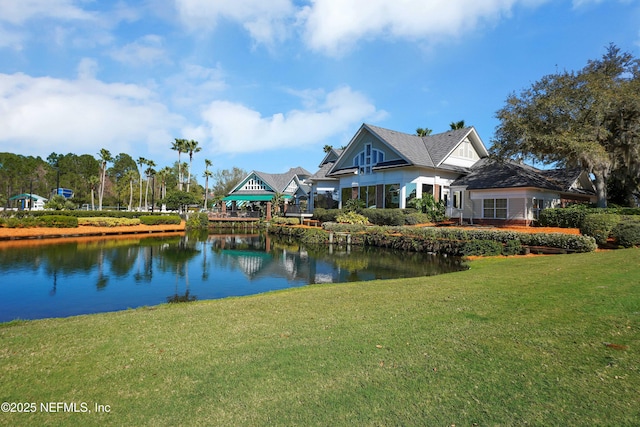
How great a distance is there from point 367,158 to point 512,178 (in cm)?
1244

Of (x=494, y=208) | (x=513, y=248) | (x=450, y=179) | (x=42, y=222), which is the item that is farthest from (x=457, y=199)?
(x=42, y=222)

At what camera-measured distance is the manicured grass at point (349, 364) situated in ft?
11.2

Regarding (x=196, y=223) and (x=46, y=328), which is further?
(x=196, y=223)

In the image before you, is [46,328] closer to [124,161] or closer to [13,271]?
[13,271]

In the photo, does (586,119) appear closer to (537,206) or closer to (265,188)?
(537,206)

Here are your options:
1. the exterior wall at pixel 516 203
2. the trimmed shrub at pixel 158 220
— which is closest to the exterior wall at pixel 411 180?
the exterior wall at pixel 516 203

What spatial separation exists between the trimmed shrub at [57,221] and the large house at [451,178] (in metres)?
23.1

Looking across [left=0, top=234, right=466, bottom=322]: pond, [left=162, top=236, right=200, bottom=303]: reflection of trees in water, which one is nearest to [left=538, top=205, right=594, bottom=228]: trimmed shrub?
[left=0, top=234, right=466, bottom=322]: pond

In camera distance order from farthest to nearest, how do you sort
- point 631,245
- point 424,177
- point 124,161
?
point 124,161, point 424,177, point 631,245

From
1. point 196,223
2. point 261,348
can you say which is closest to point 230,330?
point 261,348

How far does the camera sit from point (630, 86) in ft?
→ 67.9

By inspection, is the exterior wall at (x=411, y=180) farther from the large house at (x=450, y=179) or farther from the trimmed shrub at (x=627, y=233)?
the trimmed shrub at (x=627, y=233)

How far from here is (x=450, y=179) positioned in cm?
3091

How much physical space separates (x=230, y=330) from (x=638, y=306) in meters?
6.65
